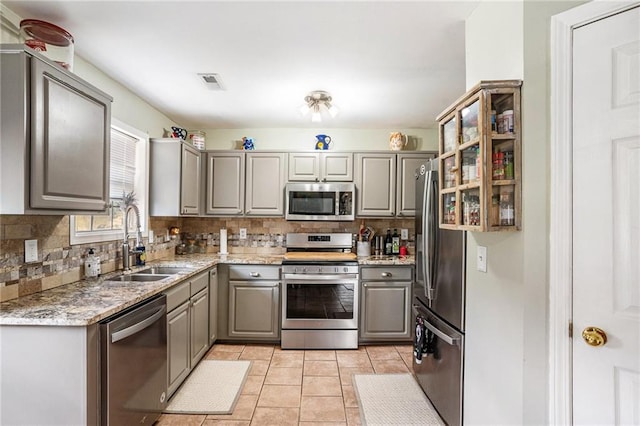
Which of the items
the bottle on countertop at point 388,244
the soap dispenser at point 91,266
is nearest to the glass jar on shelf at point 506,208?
the bottle on countertop at point 388,244

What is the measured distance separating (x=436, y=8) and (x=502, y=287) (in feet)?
4.97

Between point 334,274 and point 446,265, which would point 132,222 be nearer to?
point 334,274

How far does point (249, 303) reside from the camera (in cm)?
336

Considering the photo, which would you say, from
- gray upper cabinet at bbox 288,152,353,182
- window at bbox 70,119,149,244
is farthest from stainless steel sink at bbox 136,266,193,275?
gray upper cabinet at bbox 288,152,353,182

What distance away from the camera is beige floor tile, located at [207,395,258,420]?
2.17 meters

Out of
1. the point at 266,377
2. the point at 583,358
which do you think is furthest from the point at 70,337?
the point at 583,358

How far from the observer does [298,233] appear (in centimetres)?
394

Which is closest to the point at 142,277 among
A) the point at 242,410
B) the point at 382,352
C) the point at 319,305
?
the point at 242,410

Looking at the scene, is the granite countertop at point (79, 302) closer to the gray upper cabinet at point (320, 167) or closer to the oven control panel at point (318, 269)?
the oven control panel at point (318, 269)

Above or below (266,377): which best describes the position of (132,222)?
above

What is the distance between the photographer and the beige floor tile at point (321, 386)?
248cm

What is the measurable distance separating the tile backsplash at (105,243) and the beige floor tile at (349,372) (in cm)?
162

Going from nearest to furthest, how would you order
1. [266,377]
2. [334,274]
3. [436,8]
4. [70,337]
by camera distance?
[70,337] < [436,8] < [266,377] < [334,274]

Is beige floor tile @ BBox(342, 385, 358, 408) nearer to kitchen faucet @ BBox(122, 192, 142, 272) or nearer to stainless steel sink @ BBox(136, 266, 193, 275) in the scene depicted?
stainless steel sink @ BBox(136, 266, 193, 275)
